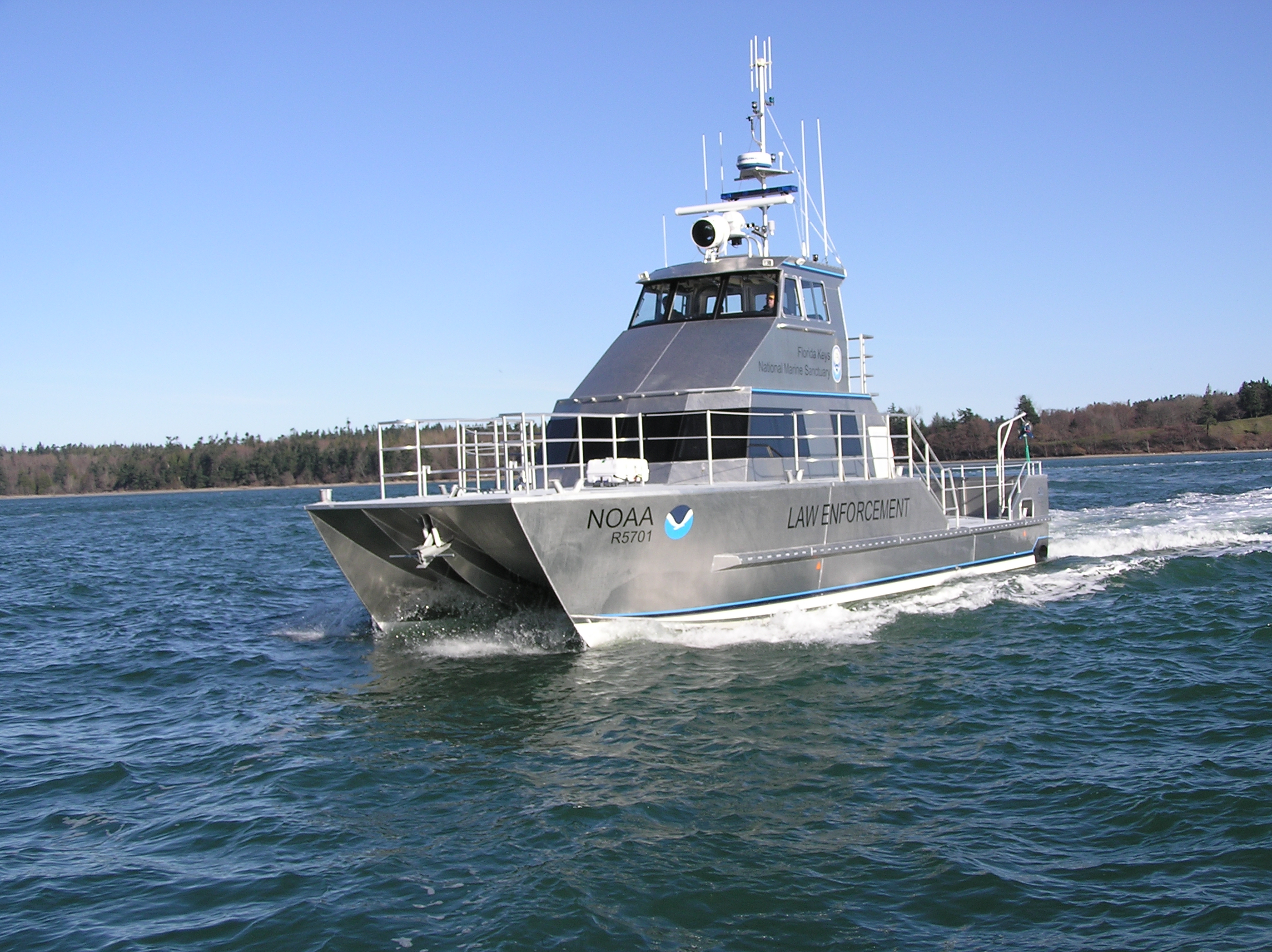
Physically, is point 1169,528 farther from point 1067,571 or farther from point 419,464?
point 419,464

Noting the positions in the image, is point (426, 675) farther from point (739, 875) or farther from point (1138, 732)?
point (1138, 732)

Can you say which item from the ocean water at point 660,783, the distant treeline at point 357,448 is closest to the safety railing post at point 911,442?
the ocean water at point 660,783

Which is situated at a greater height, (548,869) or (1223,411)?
(1223,411)

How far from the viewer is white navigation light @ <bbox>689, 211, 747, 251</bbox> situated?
13.7m

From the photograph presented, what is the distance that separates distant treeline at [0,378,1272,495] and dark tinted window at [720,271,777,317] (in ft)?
143

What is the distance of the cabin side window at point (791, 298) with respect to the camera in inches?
522

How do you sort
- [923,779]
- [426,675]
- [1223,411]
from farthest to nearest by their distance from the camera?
[1223,411] < [426,675] < [923,779]

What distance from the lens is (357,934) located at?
4.71 meters

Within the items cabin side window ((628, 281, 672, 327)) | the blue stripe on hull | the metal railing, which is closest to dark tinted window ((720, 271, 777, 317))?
cabin side window ((628, 281, 672, 327))

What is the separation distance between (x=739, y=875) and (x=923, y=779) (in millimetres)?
1887

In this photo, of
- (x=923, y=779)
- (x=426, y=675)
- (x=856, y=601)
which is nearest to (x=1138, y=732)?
(x=923, y=779)

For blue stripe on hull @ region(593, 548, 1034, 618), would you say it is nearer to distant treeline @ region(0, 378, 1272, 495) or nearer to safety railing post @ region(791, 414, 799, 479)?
safety railing post @ region(791, 414, 799, 479)

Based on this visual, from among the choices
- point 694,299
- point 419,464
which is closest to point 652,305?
point 694,299

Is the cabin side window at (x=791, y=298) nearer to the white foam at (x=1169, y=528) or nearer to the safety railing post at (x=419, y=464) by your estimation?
the safety railing post at (x=419, y=464)
